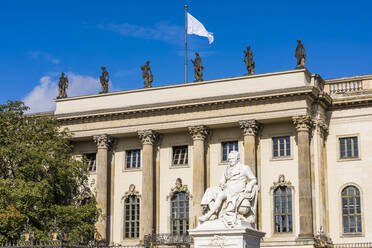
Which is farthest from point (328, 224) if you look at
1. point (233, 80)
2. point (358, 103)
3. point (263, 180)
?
point (233, 80)

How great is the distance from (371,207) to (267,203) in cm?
634

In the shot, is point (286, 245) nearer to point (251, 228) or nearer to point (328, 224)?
point (328, 224)

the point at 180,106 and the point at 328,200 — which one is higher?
the point at 180,106

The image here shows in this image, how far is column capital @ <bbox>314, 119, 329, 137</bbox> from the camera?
44.2 meters

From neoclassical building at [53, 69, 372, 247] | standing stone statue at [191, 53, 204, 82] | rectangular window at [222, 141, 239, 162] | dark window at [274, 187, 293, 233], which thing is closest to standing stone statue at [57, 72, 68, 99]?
neoclassical building at [53, 69, 372, 247]

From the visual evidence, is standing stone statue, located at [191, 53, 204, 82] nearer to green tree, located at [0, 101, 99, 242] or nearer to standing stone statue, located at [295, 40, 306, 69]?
standing stone statue, located at [295, 40, 306, 69]

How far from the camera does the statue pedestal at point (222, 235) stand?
60.9ft

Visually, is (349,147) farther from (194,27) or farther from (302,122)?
(194,27)

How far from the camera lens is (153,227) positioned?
46.6m

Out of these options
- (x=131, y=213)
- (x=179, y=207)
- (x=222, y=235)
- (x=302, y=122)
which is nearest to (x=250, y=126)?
(x=302, y=122)

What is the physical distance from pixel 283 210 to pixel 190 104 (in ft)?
29.5

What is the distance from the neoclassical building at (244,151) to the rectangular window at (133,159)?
0.23ft

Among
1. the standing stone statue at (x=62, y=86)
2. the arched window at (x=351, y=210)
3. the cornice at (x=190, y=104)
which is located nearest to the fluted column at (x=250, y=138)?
the cornice at (x=190, y=104)

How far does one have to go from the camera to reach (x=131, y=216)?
158 ft
